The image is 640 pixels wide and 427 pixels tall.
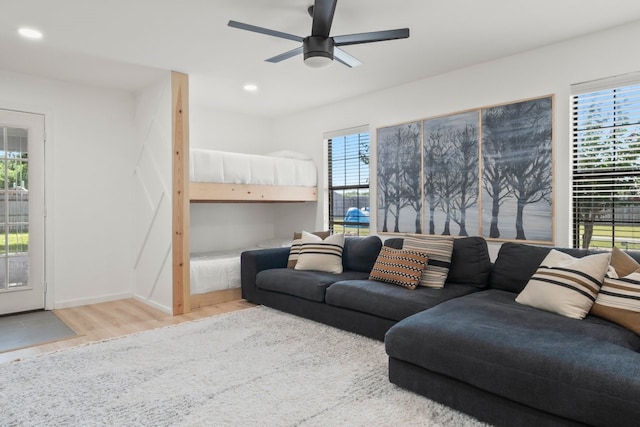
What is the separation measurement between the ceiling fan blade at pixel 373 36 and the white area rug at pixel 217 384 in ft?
7.24

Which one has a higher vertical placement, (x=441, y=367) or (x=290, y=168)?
(x=290, y=168)

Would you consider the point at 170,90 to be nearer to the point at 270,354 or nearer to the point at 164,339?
the point at 164,339

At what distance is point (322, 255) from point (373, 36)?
7.27ft

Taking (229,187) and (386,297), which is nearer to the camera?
(386,297)

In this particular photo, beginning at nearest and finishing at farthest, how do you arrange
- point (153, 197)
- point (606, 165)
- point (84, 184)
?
1. point (606, 165)
2. point (153, 197)
3. point (84, 184)

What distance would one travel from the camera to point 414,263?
336 cm

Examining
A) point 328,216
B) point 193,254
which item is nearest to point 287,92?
point 328,216

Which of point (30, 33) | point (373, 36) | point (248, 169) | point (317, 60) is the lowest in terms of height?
point (248, 169)

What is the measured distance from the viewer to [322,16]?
99.5 inches

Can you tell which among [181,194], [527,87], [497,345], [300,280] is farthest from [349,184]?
[497,345]

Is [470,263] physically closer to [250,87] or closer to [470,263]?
[470,263]

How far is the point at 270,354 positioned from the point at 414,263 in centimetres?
137

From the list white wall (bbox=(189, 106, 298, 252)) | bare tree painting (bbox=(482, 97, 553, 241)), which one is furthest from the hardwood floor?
bare tree painting (bbox=(482, 97, 553, 241))

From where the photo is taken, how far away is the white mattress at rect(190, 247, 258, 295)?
169 inches
